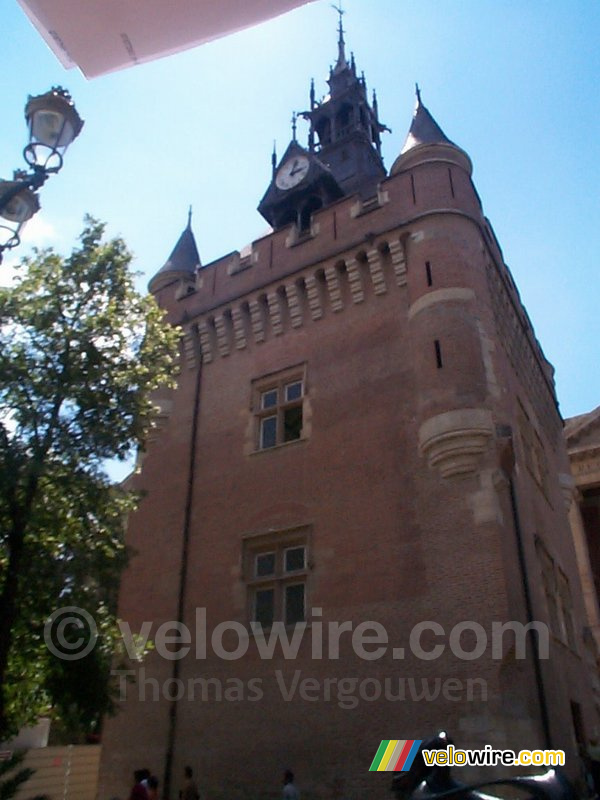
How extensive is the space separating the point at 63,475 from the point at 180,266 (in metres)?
12.7

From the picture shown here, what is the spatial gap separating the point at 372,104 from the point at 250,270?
50.6ft

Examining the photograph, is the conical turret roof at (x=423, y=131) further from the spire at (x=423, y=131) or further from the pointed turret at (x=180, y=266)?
the pointed turret at (x=180, y=266)

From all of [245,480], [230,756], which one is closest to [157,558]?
[245,480]

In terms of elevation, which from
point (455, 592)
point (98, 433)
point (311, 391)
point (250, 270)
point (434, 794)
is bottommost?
point (434, 794)

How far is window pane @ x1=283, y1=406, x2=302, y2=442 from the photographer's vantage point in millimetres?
15500

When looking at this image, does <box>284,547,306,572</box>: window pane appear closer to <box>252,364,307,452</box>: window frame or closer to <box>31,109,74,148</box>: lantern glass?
<box>252,364,307,452</box>: window frame

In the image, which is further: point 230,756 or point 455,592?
point 230,756

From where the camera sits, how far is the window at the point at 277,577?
44.1ft

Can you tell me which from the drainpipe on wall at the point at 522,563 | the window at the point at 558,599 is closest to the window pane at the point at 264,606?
the drainpipe on wall at the point at 522,563

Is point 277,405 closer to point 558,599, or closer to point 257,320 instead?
point 257,320

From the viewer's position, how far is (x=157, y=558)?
632 inches

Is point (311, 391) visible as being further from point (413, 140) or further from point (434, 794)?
point (434, 794)

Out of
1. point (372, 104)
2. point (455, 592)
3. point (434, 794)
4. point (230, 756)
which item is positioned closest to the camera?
point (434, 794)

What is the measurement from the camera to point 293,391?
16.1m
